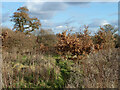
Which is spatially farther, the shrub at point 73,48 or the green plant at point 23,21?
the green plant at point 23,21

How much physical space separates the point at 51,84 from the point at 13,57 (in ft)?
9.29

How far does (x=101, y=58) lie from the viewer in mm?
6336

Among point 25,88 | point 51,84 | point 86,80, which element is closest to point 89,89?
point 86,80

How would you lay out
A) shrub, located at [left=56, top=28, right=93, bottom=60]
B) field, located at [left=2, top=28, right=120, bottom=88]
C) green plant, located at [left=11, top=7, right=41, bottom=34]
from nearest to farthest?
field, located at [left=2, top=28, right=120, bottom=88] → shrub, located at [left=56, top=28, right=93, bottom=60] → green plant, located at [left=11, top=7, right=41, bottom=34]

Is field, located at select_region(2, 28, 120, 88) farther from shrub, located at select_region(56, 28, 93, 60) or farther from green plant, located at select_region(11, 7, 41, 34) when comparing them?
green plant, located at select_region(11, 7, 41, 34)

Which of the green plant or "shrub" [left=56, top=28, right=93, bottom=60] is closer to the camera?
"shrub" [left=56, top=28, right=93, bottom=60]

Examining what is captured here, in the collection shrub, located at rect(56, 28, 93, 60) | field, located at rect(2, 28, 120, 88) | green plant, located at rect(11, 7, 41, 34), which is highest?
green plant, located at rect(11, 7, 41, 34)

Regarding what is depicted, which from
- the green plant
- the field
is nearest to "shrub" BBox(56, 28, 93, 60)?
the field

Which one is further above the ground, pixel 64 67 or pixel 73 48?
pixel 73 48

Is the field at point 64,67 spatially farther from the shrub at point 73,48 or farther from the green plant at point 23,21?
the green plant at point 23,21

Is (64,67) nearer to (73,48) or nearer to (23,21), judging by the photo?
(73,48)

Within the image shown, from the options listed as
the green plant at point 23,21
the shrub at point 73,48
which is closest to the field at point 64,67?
the shrub at point 73,48

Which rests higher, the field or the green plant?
the green plant

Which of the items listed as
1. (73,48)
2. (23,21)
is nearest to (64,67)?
(73,48)
